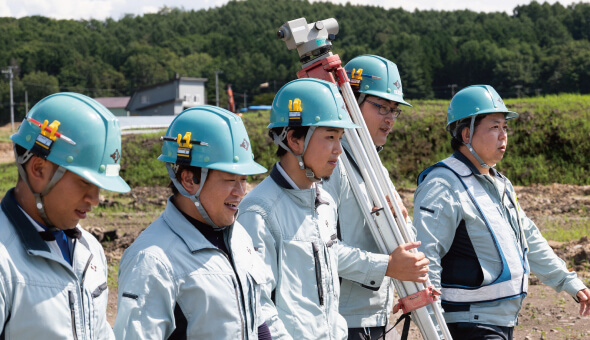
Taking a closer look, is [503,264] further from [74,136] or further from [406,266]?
[74,136]

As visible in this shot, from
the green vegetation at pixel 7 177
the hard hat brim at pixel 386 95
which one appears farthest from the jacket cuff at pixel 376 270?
the green vegetation at pixel 7 177

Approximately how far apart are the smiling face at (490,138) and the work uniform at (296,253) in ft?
4.86

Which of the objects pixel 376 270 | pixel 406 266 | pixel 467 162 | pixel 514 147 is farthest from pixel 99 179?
pixel 514 147

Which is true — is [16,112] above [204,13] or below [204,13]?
below

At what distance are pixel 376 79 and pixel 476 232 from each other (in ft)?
3.75

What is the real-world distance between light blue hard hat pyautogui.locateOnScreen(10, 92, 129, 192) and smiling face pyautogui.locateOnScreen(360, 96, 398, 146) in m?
2.27

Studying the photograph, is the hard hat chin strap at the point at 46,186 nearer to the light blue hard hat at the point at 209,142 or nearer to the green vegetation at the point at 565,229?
the light blue hard hat at the point at 209,142

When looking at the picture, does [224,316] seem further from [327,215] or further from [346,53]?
[346,53]

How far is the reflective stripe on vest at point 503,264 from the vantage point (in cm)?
432

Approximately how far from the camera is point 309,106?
3.67m

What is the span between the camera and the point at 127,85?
106 m

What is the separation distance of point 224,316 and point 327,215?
3.53 ft

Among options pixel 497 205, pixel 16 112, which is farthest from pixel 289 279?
pixel 16 112

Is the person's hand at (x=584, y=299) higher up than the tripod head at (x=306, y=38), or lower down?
lower down
